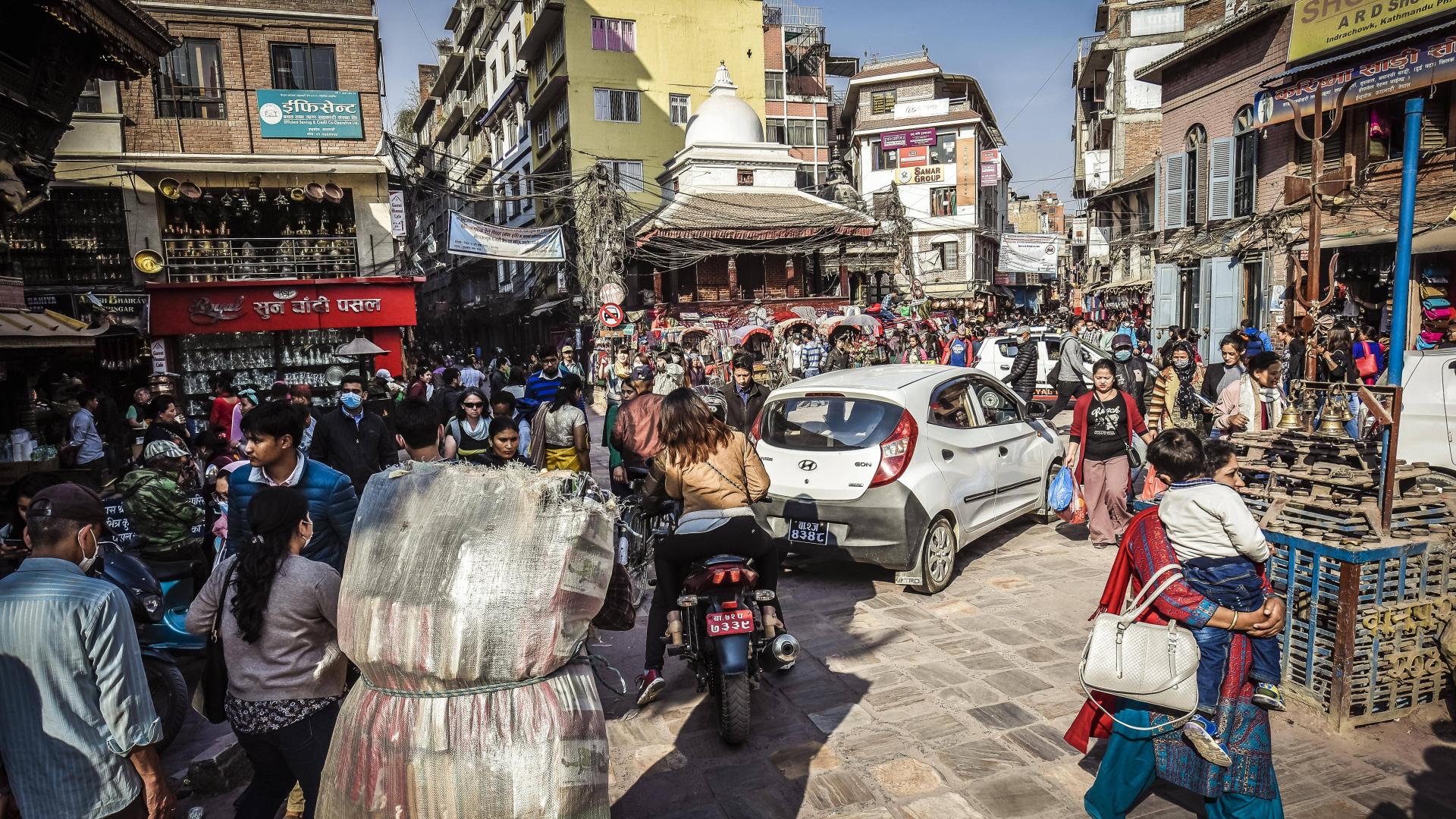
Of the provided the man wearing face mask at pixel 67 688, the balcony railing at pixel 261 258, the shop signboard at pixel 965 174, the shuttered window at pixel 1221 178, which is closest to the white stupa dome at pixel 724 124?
the balcony railing at pixel 261 258

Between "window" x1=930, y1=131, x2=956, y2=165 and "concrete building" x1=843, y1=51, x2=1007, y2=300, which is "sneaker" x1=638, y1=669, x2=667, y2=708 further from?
"window" x1=930, y1=131, x2=956, y2=165

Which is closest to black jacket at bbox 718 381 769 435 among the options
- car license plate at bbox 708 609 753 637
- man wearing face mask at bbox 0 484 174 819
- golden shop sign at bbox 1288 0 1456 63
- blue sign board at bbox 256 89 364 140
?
car license plate at bbox 708 609 753 637

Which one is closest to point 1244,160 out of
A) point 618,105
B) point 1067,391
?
point 1067,391

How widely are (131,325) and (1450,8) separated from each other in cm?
2557

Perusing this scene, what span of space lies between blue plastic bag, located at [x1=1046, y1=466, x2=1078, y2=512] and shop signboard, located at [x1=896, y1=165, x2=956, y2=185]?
4318cm

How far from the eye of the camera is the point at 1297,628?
421 centimetres

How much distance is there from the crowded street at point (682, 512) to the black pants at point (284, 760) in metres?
0.02

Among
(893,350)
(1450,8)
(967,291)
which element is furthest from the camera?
(967,291)

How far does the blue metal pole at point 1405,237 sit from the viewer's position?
17.4 ft

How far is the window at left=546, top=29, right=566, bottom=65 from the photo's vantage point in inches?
1248

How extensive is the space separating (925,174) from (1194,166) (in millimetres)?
27626

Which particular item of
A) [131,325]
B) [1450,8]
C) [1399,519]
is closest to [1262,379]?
[1399,519]

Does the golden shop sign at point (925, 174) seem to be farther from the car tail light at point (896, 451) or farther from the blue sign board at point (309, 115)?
the car tail light at point (896, 451)

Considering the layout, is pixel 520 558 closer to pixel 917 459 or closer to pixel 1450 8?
pixel 917 459
